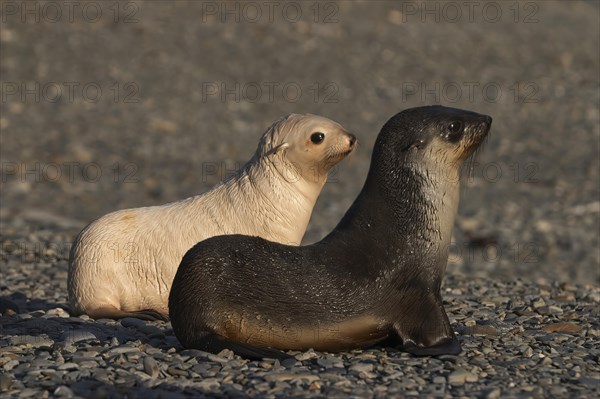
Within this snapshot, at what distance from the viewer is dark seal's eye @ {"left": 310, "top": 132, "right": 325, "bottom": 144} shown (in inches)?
292

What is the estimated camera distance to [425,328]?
20.6ft

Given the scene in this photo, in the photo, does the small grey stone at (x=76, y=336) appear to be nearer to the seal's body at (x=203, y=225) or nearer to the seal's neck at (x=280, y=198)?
the seal's body at (x=203, y=225)

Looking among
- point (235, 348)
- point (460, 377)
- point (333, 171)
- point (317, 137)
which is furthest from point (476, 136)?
point (333, 171)

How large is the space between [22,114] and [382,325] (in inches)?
512

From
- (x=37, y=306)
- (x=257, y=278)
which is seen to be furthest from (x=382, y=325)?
(x=37, y=306)

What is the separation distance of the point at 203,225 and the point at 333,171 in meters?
8.98

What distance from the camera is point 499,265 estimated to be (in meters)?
13.3

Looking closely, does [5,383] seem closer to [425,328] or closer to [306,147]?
[425,328]

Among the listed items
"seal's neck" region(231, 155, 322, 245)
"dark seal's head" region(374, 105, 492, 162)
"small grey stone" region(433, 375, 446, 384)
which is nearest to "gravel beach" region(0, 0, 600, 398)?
"small grey stone" region(433, 375, 446, 384)

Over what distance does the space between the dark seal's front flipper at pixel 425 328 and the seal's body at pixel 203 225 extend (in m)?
1.37

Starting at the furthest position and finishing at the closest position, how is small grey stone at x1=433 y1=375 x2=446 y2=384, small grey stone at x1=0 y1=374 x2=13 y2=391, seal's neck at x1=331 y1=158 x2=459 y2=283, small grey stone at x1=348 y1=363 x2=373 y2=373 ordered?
seal's neck at x1=331 y1=158 x2=459 y2=283, small grey stone at x1=348 y1=363 x2=373 y2=373, small grey stone at x1=433 y1=375 x2=446 y2=384, small grey stone at x1=0 y1=374 x2=13 y2=391

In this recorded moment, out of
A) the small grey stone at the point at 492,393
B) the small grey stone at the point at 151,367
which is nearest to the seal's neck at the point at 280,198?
the small grey stone at the point at 151,367

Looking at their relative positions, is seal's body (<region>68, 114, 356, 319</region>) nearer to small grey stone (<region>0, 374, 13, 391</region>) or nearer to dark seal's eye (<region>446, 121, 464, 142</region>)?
dark seal's eye (<region>446, 121, 464, 142</region>)

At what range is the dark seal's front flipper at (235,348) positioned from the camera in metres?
6.04
